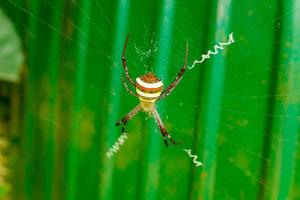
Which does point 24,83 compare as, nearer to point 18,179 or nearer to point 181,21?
point 18,179

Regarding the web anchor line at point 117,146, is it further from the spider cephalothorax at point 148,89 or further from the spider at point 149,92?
the spider cephalothorax at point 148,89

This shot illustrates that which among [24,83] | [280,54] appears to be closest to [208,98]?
[280,54]

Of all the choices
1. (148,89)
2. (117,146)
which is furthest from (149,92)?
(117,146)

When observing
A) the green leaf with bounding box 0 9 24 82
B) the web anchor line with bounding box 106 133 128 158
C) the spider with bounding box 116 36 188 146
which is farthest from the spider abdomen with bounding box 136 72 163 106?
the green leaf with bounding box 0 9 24 82

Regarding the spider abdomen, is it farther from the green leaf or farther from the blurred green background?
the green leaf

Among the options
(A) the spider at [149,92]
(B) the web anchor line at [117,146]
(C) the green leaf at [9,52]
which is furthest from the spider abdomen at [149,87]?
(C) the green leaf at [9,52]

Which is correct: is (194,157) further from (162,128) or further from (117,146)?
(117,146)
